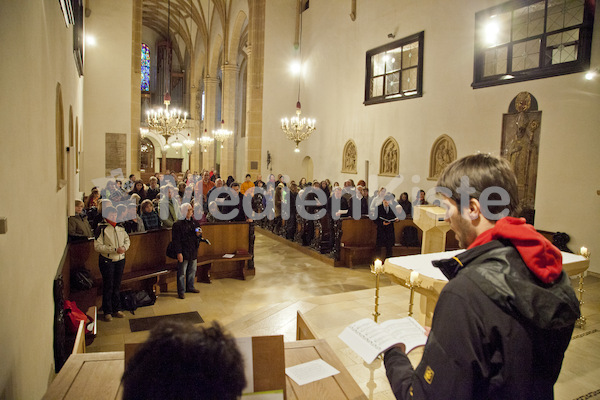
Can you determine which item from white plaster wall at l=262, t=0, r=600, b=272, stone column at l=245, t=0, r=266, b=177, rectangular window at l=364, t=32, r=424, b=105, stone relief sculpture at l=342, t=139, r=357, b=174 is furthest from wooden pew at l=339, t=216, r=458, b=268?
stone column at l=245, t=0, r=266, b=177

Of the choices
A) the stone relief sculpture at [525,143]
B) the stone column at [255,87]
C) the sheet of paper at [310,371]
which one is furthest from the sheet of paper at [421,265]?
the stone column at [255,87]

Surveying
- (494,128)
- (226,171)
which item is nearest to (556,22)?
(494,128)

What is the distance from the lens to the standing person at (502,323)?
1.10 meters

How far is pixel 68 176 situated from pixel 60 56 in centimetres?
132

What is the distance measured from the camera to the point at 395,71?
1262cm

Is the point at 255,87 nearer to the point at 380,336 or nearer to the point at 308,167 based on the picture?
the point at 308,167

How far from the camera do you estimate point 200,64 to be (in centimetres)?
2819

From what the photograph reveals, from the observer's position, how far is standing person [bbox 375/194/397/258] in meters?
8.59

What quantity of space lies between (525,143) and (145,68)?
98.3 feet

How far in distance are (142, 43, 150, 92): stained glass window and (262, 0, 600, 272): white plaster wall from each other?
18.5m

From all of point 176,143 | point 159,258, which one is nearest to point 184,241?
point 159,258

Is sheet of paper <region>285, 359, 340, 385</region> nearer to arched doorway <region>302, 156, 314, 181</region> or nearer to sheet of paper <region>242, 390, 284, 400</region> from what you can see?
sheet of paper <region>242, 390, 284, 400</region>

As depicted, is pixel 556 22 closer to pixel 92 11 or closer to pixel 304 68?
pixel 304 68

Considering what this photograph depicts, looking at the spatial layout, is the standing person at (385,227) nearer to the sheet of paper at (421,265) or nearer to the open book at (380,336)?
the sheet of paper at (421,265)
